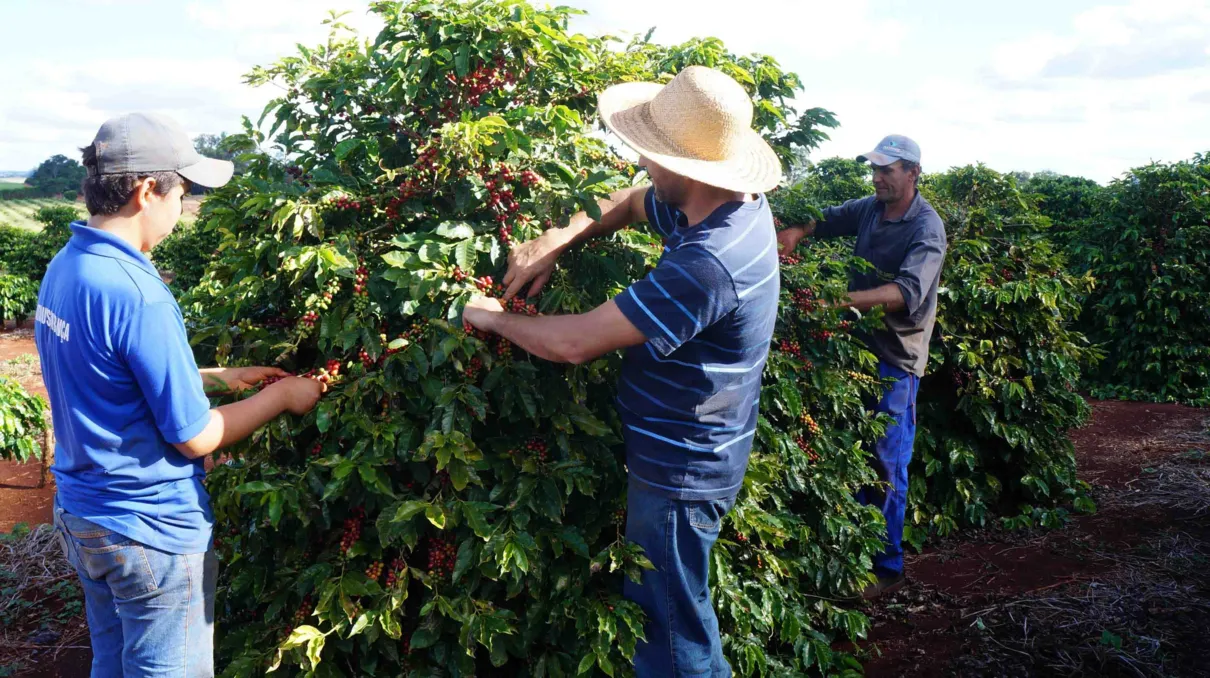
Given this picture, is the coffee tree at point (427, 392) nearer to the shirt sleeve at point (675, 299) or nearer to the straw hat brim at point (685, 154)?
the straw hat brim at point (685, 154)

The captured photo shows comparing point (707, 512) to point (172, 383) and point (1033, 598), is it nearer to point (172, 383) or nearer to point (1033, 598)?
point (172, 383)

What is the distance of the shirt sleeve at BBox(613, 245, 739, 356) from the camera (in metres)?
2.35

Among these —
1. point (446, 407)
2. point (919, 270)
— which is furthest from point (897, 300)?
point (446, 407)

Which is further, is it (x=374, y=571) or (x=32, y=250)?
(x=32, y=250)

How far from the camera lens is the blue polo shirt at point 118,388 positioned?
2180 millimetres

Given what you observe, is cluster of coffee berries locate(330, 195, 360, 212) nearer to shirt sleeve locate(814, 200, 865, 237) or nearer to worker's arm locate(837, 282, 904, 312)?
worker's arm locate(837, 282, 904, 312)

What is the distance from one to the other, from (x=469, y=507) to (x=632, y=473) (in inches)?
20.6

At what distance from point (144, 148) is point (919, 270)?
3722 mm

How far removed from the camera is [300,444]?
2.83 m

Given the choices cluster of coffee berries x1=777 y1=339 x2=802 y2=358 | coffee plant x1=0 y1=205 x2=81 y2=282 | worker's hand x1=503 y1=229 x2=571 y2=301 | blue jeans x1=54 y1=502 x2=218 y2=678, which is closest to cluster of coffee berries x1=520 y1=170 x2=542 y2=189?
worker's hand x1=503 y1=229 x2=571 y2=301

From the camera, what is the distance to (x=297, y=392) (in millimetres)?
2574

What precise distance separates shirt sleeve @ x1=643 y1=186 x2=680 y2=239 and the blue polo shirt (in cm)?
154

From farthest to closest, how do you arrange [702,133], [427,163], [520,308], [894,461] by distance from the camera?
[894,461], [427,163], [520,308], [702,133]

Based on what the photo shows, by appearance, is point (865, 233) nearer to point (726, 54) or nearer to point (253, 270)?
point (726, 54)
